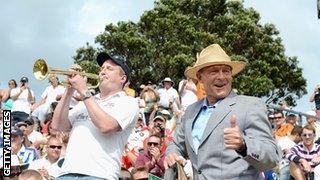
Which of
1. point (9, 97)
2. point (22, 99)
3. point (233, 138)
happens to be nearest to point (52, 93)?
point (22, 99)

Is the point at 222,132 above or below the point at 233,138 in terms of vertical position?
above

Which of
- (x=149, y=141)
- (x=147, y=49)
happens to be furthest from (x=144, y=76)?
(x=149, y=141)

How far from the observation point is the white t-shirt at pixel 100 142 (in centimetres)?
534

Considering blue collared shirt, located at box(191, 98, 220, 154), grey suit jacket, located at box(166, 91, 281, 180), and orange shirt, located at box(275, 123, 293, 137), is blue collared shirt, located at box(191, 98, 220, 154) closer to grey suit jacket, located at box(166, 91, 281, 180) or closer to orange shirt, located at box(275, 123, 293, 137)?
grey suit jacket, located at box(166, 91, 281, 180)

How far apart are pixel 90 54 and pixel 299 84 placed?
35.5 feet

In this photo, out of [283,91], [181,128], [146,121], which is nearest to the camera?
[181,128]

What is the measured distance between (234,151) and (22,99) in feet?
42.8

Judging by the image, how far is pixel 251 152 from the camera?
4.18 meters

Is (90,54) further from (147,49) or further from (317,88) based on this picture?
(317,88)

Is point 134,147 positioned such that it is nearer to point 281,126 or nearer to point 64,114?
point 281,126

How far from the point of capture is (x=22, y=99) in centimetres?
1692

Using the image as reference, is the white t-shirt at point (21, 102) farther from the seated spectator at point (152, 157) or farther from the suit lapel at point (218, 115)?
the suit lapel at point (218, 115)

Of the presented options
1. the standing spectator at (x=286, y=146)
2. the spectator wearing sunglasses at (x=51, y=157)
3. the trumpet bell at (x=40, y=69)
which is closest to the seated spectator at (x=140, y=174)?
the spectator wearing sunglasses at (x=51, y=157)

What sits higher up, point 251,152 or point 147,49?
point 147,49
